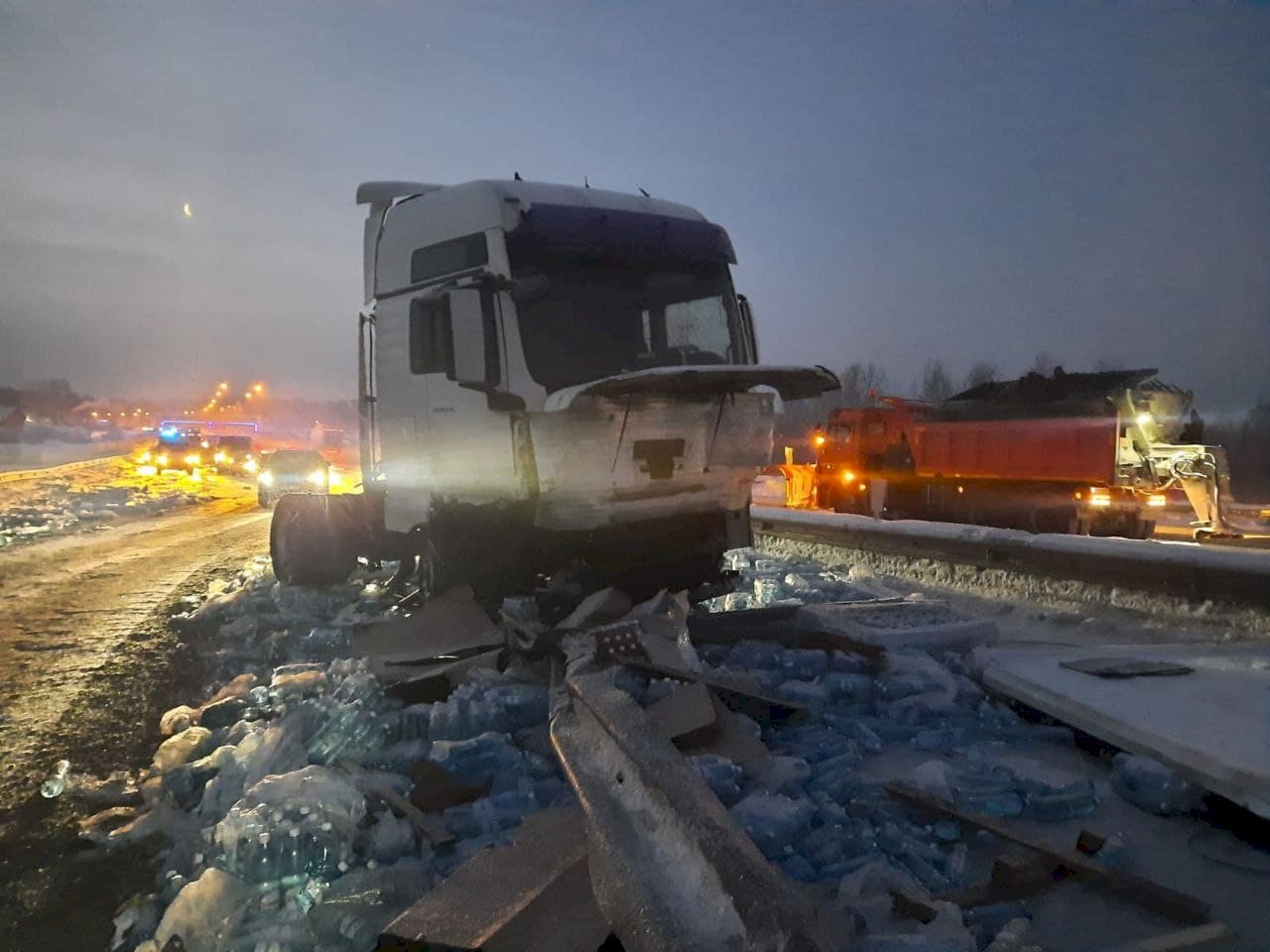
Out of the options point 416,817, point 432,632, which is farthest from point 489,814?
point 432,632

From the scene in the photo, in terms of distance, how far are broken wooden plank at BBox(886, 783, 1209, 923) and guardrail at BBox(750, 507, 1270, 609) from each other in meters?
4.41

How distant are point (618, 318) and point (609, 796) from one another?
3.88 metres

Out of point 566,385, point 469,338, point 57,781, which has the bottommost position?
point 57,781

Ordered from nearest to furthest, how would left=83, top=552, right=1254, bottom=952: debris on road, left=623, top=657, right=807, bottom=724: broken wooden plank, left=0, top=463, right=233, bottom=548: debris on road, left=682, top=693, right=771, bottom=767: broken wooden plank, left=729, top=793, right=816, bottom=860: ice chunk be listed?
left=83, top=552, right=1254, bottom=952: debris on road → left=729, top=793, right=816, bottom=860: ice chunk → left=682, top=693, right=771, bottom=767: broken wooden plank → left=623, top=657, right=807, bottom=724: broken wooden plank → left=0, top=463, right=233, bottom=548: debris on road

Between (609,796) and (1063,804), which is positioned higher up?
(609,796)

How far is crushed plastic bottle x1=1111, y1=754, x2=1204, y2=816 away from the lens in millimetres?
3270

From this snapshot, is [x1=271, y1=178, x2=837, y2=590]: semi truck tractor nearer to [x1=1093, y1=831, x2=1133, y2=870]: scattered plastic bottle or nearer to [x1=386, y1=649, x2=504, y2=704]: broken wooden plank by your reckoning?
[x1=386, y1=649, x2=504, y2=704]: broken wooden plank

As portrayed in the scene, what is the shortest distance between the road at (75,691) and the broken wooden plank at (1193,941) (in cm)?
330

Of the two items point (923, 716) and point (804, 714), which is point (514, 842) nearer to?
point (804, 714)

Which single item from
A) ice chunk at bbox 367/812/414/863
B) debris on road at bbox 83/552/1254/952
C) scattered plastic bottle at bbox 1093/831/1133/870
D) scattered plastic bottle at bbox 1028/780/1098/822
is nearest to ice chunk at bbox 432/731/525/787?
debris on road at bbox 83/552/1254/952

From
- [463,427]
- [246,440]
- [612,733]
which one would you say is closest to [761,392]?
[463,427]

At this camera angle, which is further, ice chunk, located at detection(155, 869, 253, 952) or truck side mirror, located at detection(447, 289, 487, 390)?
truck side mirror, located at detection(447, 289, 487, 390)

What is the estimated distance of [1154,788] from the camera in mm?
3326

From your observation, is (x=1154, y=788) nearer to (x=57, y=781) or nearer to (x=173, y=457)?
(x=57, y=781)
